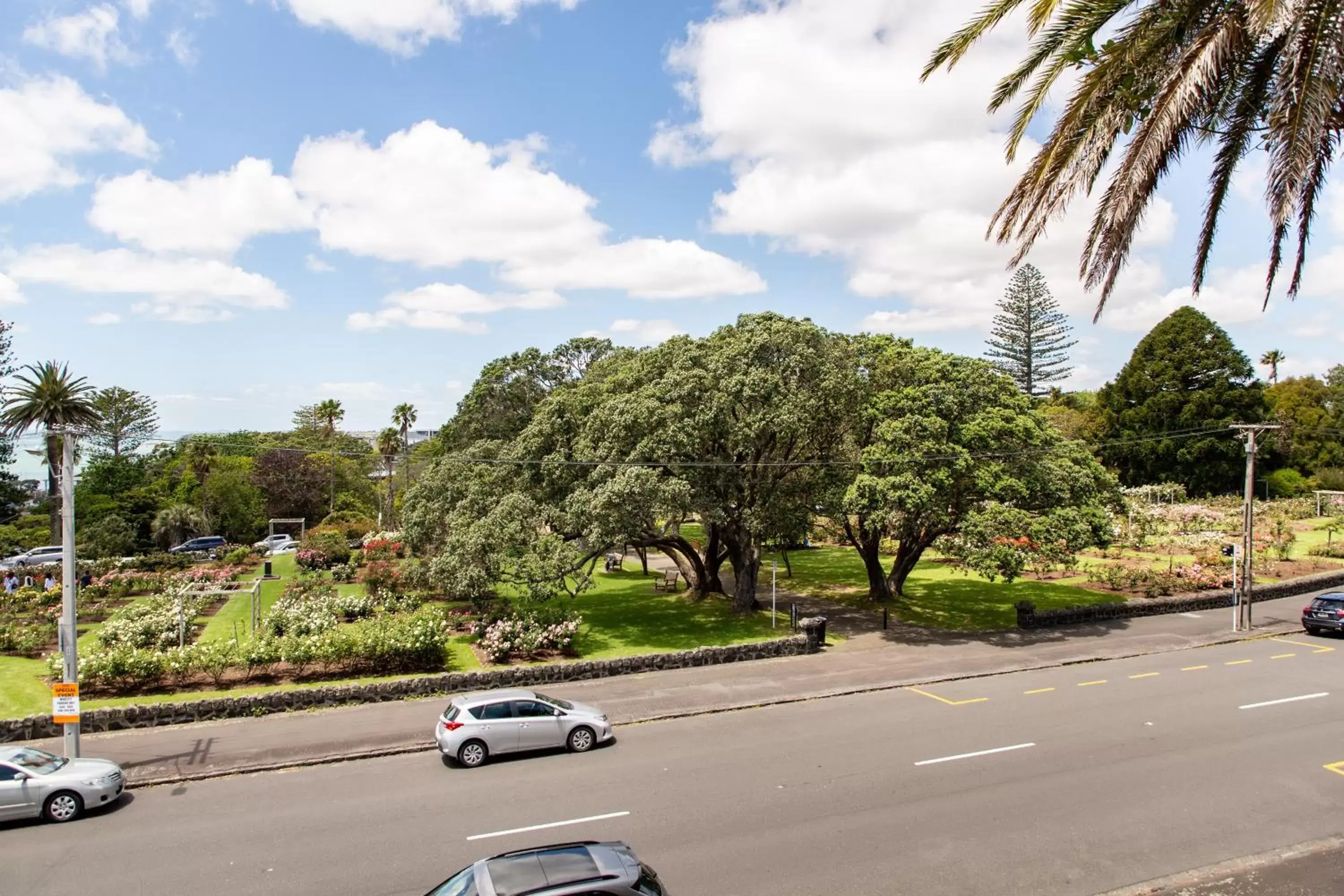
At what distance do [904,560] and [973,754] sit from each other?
1757cm

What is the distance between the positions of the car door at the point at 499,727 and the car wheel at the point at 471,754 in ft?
0.52

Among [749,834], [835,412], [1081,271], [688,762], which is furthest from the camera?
[835,412]

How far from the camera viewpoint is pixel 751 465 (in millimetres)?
28328

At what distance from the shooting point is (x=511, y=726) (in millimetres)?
16281

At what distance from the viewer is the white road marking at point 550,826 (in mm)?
12461

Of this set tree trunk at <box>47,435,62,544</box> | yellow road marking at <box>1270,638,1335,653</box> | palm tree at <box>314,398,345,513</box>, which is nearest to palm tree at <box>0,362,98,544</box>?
tree trunk at <box>47,435,62,544</box>

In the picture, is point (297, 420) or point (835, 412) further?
point (297, 420)

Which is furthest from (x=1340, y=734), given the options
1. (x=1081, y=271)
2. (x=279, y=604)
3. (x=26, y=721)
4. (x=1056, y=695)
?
(x=279, y=604)

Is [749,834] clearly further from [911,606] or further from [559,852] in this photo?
[911,606]

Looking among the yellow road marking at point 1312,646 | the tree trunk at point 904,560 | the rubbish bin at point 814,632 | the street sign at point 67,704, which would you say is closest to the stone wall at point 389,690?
the rubbish bin at point 814,632

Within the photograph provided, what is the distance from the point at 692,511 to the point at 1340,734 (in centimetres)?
1730

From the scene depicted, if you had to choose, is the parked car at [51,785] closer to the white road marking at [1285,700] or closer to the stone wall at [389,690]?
the stone wall at [389,690]

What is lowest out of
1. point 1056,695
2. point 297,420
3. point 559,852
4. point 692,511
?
point 1056,695

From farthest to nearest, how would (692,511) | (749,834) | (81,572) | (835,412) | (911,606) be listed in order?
(81,572) → (911,606) → (835,412) → (692,511) → (749,834)
